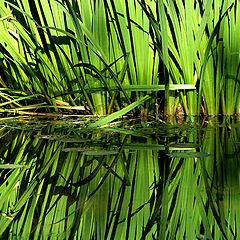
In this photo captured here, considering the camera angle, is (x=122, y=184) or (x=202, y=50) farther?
(x=202, y=50)

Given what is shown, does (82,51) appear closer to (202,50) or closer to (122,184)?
(202,50)

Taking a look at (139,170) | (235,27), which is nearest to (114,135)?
(139,170)

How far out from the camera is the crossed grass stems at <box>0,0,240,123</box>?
7.06ft

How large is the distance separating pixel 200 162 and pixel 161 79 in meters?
0.89

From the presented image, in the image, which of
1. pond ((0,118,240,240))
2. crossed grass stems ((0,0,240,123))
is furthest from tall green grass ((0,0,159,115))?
pond ((0,118,240,240))

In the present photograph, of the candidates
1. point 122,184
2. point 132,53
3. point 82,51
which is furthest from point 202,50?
point 122,184

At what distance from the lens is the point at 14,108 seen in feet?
8.27

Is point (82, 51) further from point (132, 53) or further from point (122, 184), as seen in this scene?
point (122, 184)

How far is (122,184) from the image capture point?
1.35 m

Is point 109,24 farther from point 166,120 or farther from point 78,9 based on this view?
point 166,120

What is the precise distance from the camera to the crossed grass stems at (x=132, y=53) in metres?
2.15

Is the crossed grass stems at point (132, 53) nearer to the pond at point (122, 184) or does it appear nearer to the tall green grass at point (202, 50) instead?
the tall green grass at point (202, 50)

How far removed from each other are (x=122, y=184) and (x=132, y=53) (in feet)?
3.28

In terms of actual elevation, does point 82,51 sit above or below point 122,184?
above
